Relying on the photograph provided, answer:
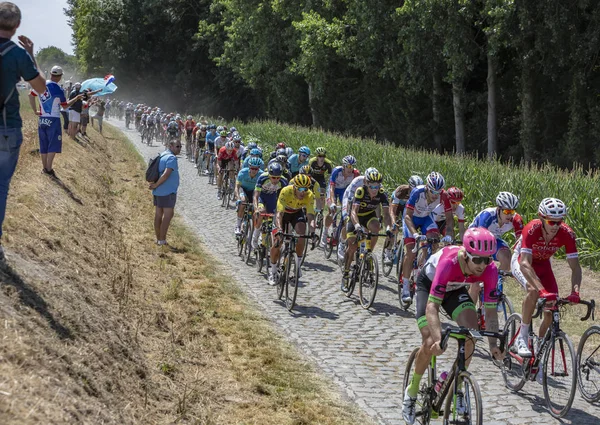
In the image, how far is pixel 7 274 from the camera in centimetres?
782

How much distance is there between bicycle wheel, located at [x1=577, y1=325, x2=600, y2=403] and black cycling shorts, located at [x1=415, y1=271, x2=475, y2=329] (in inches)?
75.6

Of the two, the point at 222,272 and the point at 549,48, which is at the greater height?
the point at 549,48

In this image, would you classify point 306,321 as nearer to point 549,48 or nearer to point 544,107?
point 549,48

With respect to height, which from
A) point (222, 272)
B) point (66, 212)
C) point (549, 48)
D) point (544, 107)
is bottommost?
point (222, 272)

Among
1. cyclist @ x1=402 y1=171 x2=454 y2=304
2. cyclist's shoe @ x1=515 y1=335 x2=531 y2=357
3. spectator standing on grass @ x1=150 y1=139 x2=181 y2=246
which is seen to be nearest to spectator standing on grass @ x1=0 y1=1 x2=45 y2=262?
cyclist's shoe @ x1=515 y1=335 x2=531 y2=357

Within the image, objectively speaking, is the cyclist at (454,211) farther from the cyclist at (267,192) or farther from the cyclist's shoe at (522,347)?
the cyclist's shoe at (522,347)

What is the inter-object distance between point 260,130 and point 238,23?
21.1 m

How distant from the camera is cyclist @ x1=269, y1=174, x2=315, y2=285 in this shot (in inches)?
530

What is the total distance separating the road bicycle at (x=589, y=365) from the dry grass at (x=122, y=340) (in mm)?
2520

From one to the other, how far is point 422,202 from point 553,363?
15.5ft

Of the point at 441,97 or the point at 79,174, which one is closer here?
the point at 79,174

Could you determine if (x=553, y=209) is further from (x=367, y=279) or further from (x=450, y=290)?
(x=367, y=279)

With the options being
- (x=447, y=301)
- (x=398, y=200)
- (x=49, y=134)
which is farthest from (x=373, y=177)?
(x=49, y=134)

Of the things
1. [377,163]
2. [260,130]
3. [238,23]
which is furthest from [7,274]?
[238,23]
